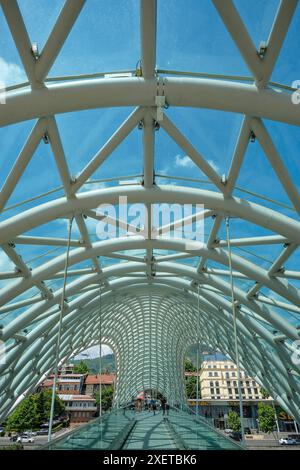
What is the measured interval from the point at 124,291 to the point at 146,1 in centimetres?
3013

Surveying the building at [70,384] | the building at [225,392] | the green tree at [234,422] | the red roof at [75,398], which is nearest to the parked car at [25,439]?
the red roof at [75,398]

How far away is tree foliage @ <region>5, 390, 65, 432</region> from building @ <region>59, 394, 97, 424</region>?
1083 cm

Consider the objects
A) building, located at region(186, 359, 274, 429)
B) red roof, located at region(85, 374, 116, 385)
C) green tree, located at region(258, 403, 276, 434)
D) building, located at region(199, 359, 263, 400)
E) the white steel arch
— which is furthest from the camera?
red roof, located at region(85, 374, 116, 385)

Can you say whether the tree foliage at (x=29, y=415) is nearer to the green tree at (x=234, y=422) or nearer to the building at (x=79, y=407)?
the building at (x=79, y=407)

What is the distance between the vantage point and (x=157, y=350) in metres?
79.6

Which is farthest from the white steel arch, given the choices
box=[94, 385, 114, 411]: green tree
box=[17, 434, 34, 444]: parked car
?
box=[94, 385, 114, 411]: green tree

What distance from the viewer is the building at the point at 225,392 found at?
93.4 m

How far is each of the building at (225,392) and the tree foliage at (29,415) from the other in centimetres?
4160

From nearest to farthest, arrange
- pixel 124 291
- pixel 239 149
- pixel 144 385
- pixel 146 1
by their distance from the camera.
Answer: pixel 146 1
pixel 239 149
pixel 124 291
pixel 144 385

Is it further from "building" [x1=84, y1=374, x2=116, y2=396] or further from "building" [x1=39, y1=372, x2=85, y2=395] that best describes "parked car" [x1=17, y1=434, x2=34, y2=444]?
"building" [x1=84, y1=374, x2=116, y2=396]

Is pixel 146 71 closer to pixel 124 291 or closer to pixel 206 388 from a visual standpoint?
pixel 124 291

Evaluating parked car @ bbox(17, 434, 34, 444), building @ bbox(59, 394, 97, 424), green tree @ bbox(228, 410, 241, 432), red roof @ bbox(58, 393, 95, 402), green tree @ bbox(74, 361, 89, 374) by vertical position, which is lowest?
parked car @ bbox(17, 434, 34, 444)

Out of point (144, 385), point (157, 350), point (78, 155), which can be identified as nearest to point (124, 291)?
point (78, 155)

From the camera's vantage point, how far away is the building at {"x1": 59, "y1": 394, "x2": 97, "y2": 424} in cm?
8494
